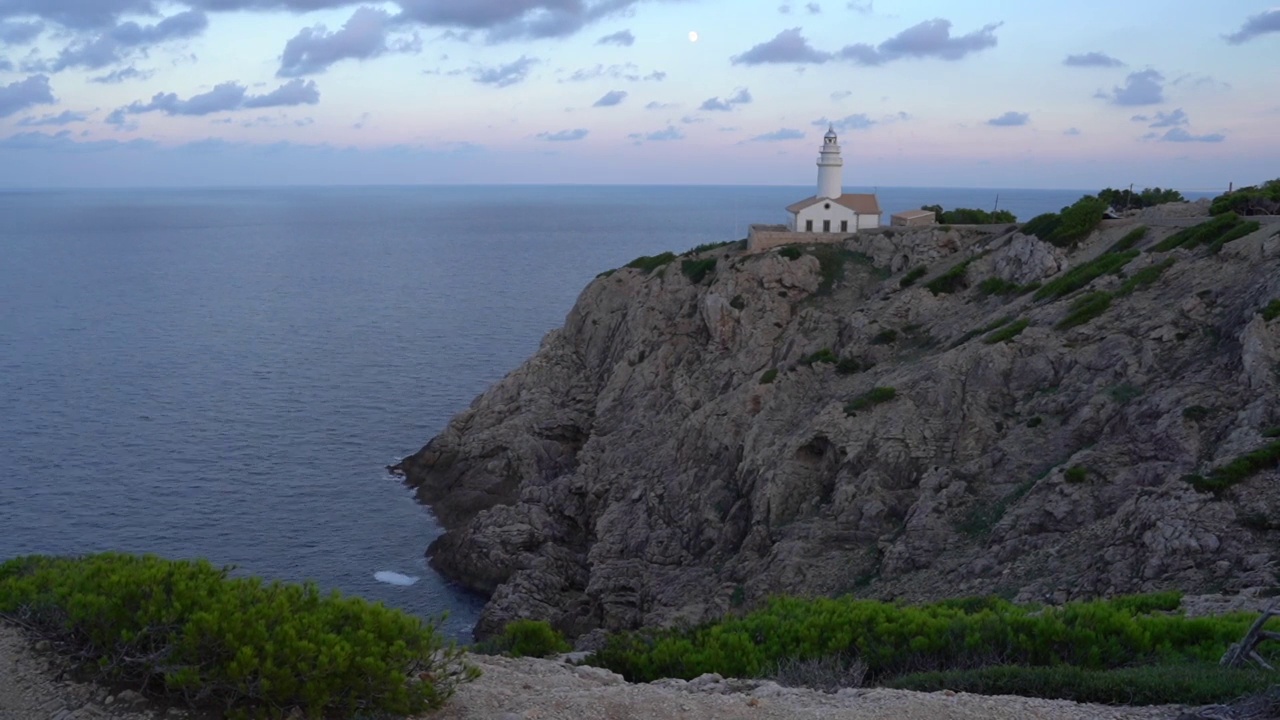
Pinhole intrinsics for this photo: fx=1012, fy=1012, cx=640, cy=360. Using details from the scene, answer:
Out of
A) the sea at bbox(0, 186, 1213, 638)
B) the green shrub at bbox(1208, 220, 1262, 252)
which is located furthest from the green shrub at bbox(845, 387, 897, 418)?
the sea at bbox(0, 186, 1213, 638)

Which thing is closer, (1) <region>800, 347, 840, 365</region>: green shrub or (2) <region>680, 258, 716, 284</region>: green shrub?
(1) <region>800, 347, 840, 365</region>: green shrub

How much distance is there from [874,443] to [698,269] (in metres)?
23.4

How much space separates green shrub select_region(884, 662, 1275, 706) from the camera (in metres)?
10.9

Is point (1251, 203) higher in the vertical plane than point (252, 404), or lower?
higher

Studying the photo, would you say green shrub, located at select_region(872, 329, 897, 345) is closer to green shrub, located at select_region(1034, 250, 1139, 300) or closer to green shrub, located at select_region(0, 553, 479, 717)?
green shrub, located at select_region(1034, 250, 1139, 300)

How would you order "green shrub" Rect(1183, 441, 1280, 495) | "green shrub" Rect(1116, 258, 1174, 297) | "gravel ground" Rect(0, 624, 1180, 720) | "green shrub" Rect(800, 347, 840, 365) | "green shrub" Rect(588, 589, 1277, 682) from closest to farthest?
"gravel ground" Rect(0, 624, 1180, 720), "green shrub" Rect(588, 589, 1277, 682), "green shrub" Rect(1183, 441, 1280, 495), "green shrub" Rect(1116, 258, 1174, 297), "green shrub" Rect(800, 347, 840, 365)

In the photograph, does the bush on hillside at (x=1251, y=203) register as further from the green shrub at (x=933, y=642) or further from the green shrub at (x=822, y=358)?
the green shrub at (x=933, y=642)

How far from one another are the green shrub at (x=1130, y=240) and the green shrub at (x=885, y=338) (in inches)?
362

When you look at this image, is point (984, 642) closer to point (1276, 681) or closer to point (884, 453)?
point (1276, 681)

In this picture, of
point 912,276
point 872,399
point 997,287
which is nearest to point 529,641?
point 872,399

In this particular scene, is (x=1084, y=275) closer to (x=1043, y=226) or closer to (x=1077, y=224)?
(x=1077, y=224)

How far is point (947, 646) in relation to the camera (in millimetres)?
14141

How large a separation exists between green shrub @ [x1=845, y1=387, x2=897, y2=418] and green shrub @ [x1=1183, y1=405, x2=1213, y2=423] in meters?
9.95

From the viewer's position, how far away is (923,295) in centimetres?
4397
